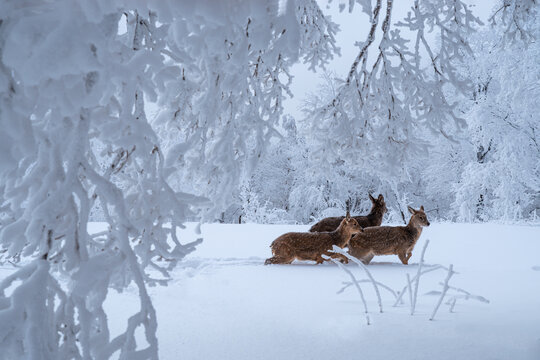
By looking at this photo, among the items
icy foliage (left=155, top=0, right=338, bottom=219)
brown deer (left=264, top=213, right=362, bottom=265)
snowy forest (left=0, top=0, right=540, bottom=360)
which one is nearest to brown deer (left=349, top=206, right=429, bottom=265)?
brown deer (left=264, top=213, right=362, bottom=265)

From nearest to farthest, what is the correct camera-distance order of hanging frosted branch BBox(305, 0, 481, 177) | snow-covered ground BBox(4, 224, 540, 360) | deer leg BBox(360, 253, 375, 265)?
snow-covered ground BBox(4, 224, 540, 360) < hanging frosted branch BBox(305, 0, 481, 177) < deer leg BBox(360, 253, 375, 265)

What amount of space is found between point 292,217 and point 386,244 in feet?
41.7

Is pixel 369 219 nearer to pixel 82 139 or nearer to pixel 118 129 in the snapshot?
pixel 118 129

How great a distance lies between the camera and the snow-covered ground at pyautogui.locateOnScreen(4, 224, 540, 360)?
2344 mm

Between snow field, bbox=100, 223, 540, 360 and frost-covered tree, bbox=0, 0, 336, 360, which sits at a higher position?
frost-covered tree, bbox=0, 0, 336, 360

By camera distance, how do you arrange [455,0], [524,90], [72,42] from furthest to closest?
[524,90] < [455,0] < [72,42]

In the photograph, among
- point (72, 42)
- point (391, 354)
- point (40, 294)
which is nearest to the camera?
point (72, 42)

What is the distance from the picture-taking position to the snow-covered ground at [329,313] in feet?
7.69

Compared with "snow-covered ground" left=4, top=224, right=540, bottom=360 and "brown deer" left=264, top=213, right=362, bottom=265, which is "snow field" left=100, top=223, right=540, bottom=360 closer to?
"snow-covered ground" left=4, top=224, right=540, bottom=360

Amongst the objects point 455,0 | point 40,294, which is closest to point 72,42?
point 40,294

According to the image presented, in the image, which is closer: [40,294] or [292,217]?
[40,294]

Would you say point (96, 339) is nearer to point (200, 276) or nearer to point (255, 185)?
point (200, 276)

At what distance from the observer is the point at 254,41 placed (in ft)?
4.63

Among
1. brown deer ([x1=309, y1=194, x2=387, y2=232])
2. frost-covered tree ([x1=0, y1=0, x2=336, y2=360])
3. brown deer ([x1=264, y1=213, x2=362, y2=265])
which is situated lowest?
brown deer ([x1=264, y1=213, x2=362, y2=265])
